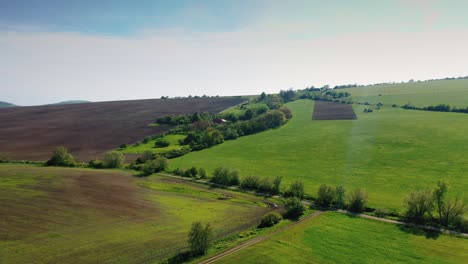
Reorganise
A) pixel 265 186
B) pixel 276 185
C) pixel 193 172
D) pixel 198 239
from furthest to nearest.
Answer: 1. pixel 193 172
2. pixel 265 186
3. pixel 276 185
4. pixel 198 239

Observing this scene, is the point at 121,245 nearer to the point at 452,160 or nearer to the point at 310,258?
the point at 310,258

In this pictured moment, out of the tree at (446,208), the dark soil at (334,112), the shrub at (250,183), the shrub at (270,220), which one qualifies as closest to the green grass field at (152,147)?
the shrub at (250,183)

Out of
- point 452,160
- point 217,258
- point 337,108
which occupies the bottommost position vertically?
point 217,258

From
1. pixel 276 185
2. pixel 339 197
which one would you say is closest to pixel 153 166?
pixel 276 185

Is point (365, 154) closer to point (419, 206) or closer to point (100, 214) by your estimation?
point (419, 206)

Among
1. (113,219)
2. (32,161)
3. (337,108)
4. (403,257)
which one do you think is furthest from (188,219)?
(337,108)

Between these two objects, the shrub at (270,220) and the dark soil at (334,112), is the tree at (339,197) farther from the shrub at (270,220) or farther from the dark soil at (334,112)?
the dark soil at (334,112)

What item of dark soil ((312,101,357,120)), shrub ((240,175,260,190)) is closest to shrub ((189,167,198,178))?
shrub ((240,175,260,190))
